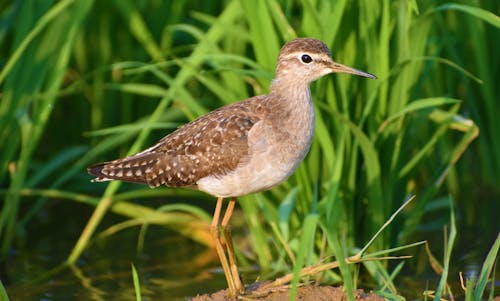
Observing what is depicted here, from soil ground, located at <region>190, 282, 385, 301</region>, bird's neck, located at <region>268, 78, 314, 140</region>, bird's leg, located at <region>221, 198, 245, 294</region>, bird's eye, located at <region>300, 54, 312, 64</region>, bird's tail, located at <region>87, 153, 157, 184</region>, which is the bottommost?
soil ground, located at <region>190, 282, 385, 301</region>

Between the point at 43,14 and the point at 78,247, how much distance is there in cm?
196

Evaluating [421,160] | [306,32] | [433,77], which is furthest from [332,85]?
[433,77]

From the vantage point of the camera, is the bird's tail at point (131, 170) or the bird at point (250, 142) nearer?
the bird at point (250, 142)

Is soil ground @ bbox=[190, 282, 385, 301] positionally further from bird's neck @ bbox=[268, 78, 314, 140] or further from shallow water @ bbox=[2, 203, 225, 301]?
shallow water @ bbox=[2, 203, 225, 301]

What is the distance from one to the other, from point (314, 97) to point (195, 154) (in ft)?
3.35

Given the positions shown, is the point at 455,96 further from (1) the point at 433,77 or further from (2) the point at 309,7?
(2) the point at 309,7

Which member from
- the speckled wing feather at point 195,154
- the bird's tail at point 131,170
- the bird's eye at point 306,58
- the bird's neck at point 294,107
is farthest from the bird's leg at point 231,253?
the bird's eye at point 306,58

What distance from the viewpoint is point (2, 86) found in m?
9.21

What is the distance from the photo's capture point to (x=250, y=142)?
22.0ft

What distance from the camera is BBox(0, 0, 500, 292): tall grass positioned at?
24.2 feet

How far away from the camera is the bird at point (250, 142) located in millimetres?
6582

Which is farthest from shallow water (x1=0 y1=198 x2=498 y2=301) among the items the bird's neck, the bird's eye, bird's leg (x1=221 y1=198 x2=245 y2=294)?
the bird's eye

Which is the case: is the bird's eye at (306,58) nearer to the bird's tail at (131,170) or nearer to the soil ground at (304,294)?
the bird's tail at (131,170)

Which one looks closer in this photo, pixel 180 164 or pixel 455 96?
pixel 180 164
